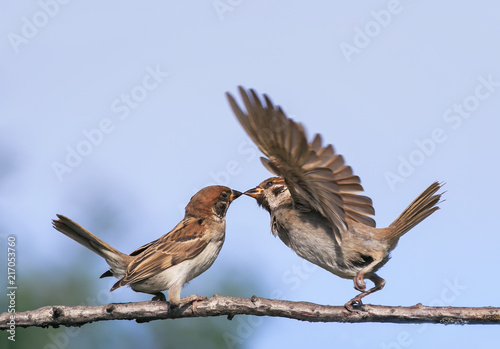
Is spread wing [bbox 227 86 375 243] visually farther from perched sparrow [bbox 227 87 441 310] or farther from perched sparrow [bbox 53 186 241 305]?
perched sparrow [bbox 53 186 241 305]

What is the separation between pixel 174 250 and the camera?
704 cm

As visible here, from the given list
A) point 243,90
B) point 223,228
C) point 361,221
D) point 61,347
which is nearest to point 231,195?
point 223,228

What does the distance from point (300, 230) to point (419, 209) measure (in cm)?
138

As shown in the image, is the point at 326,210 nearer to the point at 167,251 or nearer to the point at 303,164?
the point at 303,164

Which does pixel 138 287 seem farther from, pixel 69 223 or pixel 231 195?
pixel 231 195

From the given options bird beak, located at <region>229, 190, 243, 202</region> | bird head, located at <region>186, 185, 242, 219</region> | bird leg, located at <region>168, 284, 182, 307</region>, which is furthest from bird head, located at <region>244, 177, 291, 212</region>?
bird leg, located at <region>168, 284, 182, 307</region>

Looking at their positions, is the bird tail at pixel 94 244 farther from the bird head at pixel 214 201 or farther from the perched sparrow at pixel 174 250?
the bird head at pixel 214 201

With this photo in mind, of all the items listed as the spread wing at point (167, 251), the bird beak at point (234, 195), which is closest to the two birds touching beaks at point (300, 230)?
the spread wing at point (167, 251)

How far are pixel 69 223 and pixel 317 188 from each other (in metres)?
2.58

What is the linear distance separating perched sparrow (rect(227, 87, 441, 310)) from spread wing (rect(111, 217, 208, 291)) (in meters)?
0.88

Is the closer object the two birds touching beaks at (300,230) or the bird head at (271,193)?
the two birds touching beaks at (300,230)

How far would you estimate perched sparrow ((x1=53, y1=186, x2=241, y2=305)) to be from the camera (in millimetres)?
6695

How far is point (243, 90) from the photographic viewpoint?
18.2 ft

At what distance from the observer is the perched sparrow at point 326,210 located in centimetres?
597
